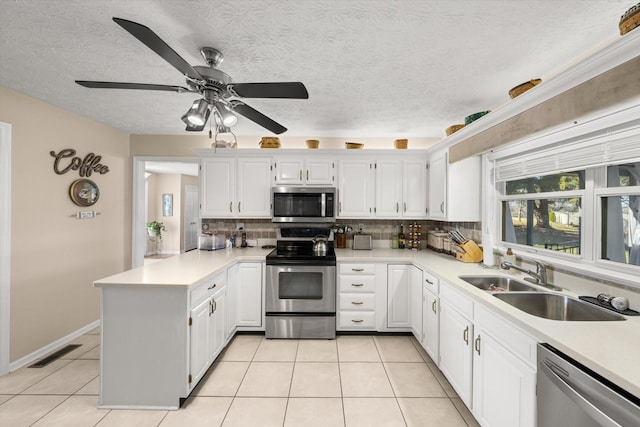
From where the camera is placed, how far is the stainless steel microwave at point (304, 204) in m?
3.48

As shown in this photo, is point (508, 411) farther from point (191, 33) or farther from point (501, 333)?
point (191, 33)

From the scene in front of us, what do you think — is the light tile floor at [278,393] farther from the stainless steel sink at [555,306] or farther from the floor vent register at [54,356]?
the stainless steel sink at [555,306]

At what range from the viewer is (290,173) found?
3564mm

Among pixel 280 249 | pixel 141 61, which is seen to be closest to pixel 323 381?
pixel 280 249

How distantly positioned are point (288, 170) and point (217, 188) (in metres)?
0.93

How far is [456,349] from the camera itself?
2.05 m

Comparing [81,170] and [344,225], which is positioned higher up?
[81,170]

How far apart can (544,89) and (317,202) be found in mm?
2358

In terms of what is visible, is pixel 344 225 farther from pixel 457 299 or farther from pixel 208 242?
pixel 457 299

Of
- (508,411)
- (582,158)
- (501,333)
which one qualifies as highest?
(582,158)

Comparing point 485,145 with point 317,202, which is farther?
point 317,202

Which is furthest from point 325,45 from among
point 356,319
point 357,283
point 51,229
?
point 51,229

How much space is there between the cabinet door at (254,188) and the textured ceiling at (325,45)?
37.5 inches

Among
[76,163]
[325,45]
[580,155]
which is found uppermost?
[325,45]
